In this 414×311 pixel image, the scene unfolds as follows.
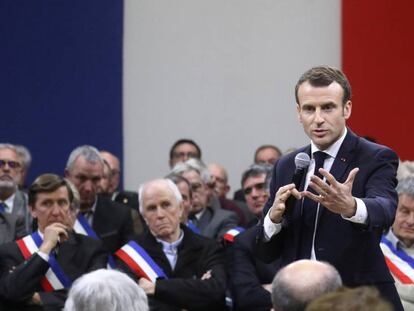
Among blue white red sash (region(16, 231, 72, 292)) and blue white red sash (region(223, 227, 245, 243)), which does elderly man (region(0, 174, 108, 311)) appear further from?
blue white red sash (region(223, 227, 245, 243))

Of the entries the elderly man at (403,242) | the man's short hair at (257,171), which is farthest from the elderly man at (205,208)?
the elderly man at (403,242)

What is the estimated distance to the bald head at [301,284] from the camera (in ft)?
9.82

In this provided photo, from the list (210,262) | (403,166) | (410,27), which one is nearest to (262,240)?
(210,262)

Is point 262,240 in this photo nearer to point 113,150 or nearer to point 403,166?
point 403,166

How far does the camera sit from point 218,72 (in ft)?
29.7

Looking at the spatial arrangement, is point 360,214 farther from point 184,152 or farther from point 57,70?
point 57,70

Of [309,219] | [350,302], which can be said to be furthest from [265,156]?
[350,302]

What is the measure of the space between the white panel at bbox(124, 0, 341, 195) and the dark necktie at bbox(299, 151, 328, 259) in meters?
5.28

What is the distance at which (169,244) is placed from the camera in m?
5.67

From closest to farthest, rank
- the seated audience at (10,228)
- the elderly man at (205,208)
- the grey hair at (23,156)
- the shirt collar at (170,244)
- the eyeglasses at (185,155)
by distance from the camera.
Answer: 1. the shirt collar at (170,244)
2. the seated audience at (10,228)
3. the elderly man at (205,208)
4. the grey hair at (23,156)
5. the eyeglasses at (185,155)

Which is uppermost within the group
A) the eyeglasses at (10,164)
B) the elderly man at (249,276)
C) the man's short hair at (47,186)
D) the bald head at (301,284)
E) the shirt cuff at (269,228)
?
the shirt cuff at (269,228)

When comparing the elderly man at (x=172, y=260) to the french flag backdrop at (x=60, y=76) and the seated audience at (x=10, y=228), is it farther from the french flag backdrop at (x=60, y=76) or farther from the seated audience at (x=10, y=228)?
the french flag backdrop at (x=60, y=76)

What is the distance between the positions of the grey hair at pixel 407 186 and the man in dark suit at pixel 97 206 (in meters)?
1.63

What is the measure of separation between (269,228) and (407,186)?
6.63 ft
